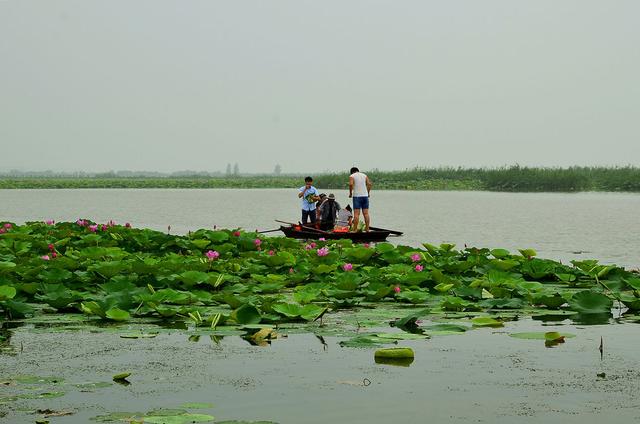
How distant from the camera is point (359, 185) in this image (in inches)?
688

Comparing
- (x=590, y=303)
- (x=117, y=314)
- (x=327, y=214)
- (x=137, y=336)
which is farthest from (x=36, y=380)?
(x=327, y=214)

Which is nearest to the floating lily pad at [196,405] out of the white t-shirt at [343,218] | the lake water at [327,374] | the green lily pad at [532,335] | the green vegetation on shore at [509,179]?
the lake water at [327,374]

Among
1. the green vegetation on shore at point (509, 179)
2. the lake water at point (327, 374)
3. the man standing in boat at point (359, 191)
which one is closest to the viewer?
the lake water at point (327, 374)

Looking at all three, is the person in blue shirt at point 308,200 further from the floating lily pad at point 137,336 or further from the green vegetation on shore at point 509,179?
the green vegetation on shore at point 509,179

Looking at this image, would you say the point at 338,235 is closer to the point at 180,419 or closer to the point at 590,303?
the point at 590,303

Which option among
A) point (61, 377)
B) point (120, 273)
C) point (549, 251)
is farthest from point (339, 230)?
point (61, 377)

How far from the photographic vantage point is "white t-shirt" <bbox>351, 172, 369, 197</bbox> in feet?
57.3

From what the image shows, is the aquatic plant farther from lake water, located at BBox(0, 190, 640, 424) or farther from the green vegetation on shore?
the green vegetation on shore

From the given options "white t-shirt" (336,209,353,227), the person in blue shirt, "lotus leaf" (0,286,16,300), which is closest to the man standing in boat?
"white t-shirt" (336,209,353,227)

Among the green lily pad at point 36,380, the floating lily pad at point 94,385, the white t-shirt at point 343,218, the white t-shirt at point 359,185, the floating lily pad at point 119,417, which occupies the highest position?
the white t-shirt at point 359,185

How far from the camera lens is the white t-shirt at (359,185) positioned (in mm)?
17453

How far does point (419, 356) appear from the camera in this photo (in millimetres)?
5305

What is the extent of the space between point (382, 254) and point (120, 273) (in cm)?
342

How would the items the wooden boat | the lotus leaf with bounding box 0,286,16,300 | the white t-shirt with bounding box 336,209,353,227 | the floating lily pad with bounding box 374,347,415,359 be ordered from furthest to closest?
the white t-shirt with bounding box 336,209,353,227 < the wooden boat < the lotus leaf with bounding box 0,286,16,300 < the floating lily pad with bounding box 374,347,415,359
